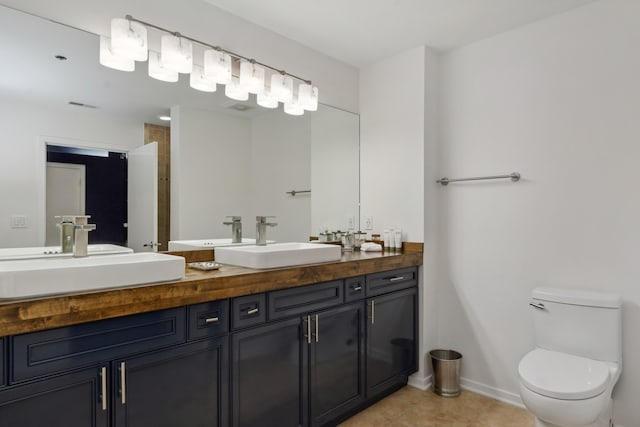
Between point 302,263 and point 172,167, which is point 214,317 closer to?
point 302,263

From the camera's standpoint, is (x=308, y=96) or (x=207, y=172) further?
(x=308, y=96)

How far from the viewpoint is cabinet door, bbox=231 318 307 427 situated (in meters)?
1.67

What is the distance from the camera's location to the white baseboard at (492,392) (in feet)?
8.11

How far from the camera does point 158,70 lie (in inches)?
77.3

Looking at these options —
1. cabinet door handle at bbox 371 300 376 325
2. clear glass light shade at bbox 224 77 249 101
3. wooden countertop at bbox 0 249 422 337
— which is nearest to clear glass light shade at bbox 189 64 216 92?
clear glass light shade at bbox 224 77 249 101

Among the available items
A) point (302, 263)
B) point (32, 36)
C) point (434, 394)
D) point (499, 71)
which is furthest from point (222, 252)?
point (499, 71)

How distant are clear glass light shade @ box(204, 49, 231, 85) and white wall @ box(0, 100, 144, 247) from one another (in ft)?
2.09

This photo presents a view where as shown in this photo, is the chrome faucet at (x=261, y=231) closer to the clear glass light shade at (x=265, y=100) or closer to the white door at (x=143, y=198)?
the white door at (x=143, y=198)

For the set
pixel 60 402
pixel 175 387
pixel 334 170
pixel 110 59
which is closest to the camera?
pixel 60 402

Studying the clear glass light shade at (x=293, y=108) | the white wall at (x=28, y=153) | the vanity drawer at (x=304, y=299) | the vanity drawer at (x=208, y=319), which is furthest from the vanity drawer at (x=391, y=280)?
the white wall at (x=28, y=153)

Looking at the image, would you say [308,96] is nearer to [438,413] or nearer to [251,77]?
[251,77]

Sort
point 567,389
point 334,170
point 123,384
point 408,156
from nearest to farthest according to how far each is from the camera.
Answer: point 123,384
point 567,389
point 408,156
point 334,170

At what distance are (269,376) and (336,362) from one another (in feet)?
1.54

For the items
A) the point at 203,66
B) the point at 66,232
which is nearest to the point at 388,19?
the point at 203,66
